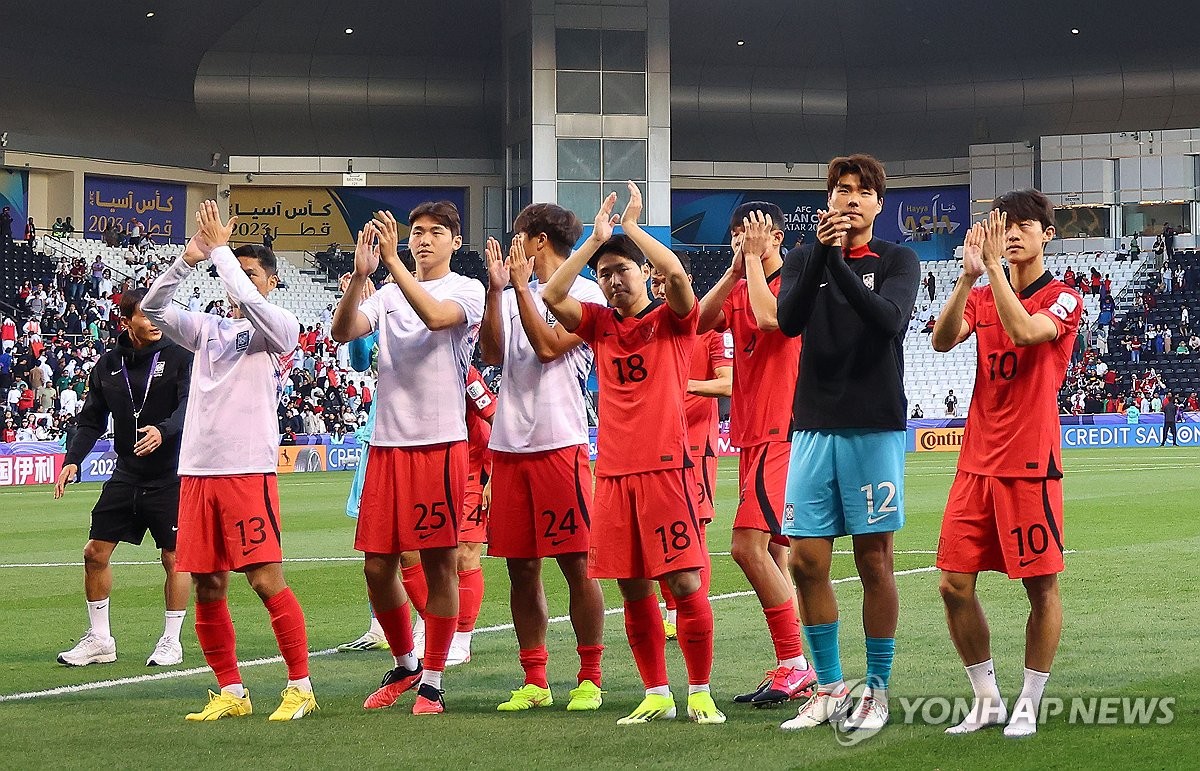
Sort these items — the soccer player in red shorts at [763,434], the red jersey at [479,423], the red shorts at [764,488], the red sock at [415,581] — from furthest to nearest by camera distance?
the red jersey at [479,423] → the red sock at [415,581] → the red shorts at [764,488] → the soccer player in red shorts at [763,434]

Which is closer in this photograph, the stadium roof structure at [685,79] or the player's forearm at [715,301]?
the player's forearm at [715,301]

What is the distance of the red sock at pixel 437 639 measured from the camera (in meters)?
6.77

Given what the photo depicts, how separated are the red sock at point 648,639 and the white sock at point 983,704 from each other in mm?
1096

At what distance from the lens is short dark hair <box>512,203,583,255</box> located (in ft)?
22.8

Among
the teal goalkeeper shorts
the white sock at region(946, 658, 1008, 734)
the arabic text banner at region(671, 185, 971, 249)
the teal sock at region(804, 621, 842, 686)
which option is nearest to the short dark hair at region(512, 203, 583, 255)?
the teal goalkeeper shorts

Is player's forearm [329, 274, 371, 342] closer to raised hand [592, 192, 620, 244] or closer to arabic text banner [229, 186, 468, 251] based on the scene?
raised hand [592, 192, 620, 244]

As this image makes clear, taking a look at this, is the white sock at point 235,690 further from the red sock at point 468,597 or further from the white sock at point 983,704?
the white sock at point 983,704

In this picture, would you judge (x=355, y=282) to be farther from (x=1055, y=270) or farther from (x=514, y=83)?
(x=1055, y=270)

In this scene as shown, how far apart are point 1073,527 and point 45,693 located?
11.8 meters

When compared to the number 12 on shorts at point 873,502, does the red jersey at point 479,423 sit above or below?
above

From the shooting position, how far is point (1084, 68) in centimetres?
5366

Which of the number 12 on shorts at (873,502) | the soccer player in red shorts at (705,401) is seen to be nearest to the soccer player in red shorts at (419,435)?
the soccer player in red shorts at (705,401)

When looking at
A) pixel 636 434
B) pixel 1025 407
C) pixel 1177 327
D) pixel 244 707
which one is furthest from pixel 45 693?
pixel 1177 327

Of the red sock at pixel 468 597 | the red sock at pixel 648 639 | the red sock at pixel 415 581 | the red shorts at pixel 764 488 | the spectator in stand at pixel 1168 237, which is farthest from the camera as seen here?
the spectator in stand at pixel 1168 237
